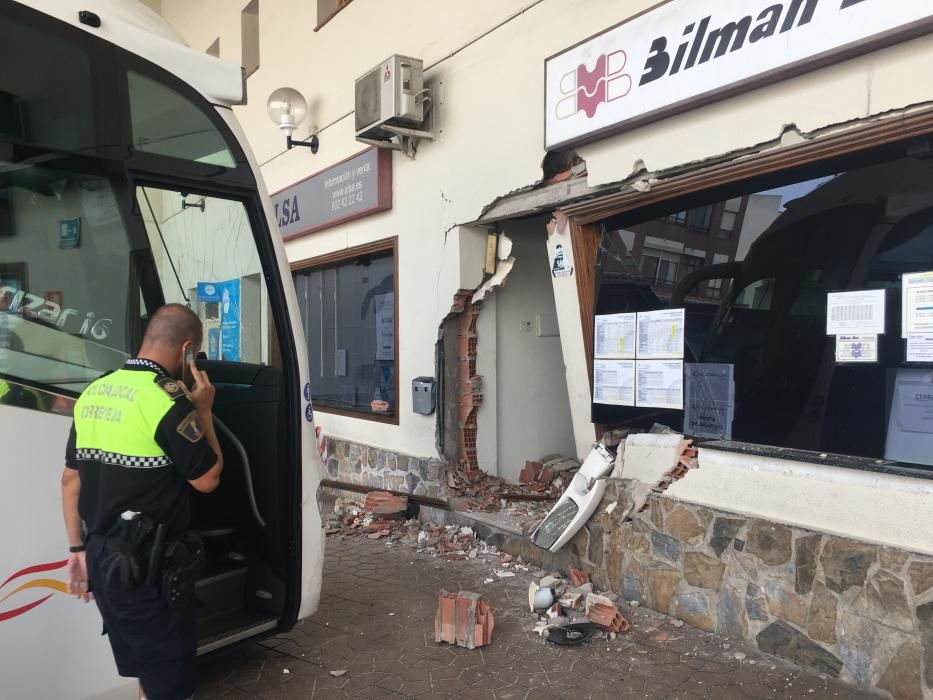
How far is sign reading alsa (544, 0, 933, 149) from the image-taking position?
3.26m

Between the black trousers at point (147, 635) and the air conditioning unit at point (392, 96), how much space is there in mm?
4812

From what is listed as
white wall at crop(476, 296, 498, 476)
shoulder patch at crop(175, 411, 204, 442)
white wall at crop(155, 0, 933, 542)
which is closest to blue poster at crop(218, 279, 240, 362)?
shoulder patch at crop(175, 411, 204, 442)

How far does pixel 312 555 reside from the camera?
369 centimetres

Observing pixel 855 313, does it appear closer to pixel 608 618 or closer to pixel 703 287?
pixel 703 287

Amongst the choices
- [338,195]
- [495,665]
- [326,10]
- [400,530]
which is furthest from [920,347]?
[326,10]

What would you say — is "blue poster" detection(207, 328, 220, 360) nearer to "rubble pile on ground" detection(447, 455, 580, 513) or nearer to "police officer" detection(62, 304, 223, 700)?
"police officer" detection(62, 304, 223, 700)

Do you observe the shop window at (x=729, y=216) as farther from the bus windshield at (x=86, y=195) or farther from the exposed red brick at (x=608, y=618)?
the bus windshield at (x=86, y=195)

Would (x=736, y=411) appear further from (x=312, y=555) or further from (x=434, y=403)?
(x=434, y=403)

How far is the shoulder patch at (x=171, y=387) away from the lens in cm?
257

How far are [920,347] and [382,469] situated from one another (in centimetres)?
536

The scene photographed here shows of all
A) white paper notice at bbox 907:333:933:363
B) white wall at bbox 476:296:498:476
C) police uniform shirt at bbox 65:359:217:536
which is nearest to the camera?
police uniform shirt at bbox 65:359:217:536

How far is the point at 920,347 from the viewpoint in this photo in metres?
3.24

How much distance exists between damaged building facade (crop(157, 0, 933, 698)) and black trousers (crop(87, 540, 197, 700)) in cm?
289

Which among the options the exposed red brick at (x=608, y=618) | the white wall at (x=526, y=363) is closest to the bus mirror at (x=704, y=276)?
the exposed red brick at (x=608, y=618)
